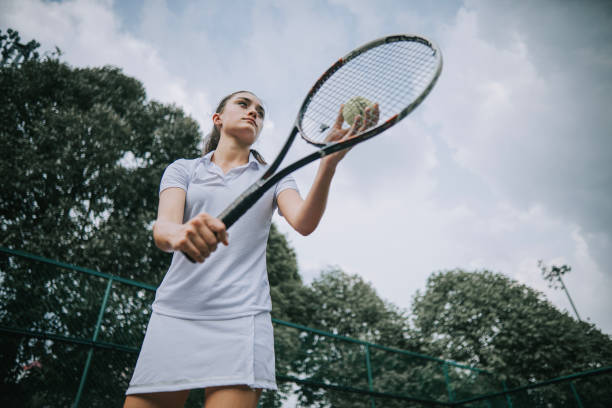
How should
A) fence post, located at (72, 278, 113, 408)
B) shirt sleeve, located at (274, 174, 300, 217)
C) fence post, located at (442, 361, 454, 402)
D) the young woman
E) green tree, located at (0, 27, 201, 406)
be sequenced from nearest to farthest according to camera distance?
the young woman
shirt sleeve, located at (274, 174, 300, 217)
fence post, located at (72, 278, 113, 408)
fence post, located at (442, 361, 454, 402)
green tree, located at (0, 27, 201, 406)

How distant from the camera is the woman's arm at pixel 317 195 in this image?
123 cm

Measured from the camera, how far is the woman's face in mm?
1555

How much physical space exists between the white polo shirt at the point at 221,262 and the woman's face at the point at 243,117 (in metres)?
0.14

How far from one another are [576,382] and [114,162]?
11.2 m

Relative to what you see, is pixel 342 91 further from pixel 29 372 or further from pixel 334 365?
pixel 334 365

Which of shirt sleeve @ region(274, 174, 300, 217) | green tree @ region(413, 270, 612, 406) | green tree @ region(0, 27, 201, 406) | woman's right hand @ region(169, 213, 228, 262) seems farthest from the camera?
green tree @ region(413, 270, 612, 406)

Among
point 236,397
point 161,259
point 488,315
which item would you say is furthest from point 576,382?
point 161,259

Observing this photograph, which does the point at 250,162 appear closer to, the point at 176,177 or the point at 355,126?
the point at 176,177

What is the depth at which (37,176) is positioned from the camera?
→ 9.02m

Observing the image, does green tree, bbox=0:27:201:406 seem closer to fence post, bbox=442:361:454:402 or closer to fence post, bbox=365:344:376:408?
fence post, bbox=365:344:376:408

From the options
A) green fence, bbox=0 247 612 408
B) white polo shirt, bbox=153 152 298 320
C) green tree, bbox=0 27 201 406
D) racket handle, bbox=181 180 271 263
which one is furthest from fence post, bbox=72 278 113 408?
racket handle, bbox=181 180 271 263

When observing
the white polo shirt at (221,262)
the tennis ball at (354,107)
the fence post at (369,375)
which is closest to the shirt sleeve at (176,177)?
the white polo shirt at (221,262)

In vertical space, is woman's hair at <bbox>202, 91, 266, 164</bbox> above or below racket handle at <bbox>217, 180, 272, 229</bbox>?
above

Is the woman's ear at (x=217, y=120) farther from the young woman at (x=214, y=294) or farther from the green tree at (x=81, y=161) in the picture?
the green tree at (x=81, y=161)
